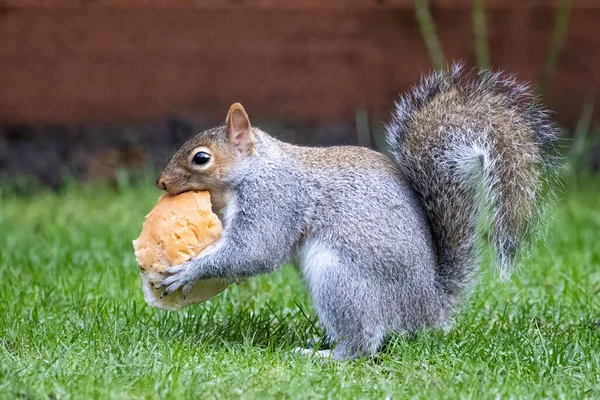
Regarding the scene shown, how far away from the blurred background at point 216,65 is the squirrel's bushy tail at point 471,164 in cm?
304

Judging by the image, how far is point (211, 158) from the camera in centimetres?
312

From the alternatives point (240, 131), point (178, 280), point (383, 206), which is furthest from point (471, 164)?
point (178, 280)

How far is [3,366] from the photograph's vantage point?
104 inches

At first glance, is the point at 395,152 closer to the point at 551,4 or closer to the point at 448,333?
the point at 448,333

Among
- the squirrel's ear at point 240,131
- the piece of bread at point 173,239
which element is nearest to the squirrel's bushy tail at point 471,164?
the squirrel's ear at point 240,131

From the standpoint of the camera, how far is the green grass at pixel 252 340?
8.41ft

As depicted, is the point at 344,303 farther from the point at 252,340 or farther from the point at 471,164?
the point at 471,164

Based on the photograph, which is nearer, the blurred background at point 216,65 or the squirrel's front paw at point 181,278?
the squirrel's front paw at point 181,278

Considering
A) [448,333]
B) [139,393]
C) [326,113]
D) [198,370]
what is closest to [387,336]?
[448,333]

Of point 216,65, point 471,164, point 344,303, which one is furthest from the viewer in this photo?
point 216,65

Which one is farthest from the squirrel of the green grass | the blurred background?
the blurred background

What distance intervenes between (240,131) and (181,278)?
523mm

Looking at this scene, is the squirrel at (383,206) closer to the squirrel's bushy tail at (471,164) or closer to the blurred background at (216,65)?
the squirrel's bushy tail at (471,164)

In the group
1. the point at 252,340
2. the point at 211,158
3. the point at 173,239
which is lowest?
the point at 252,340
